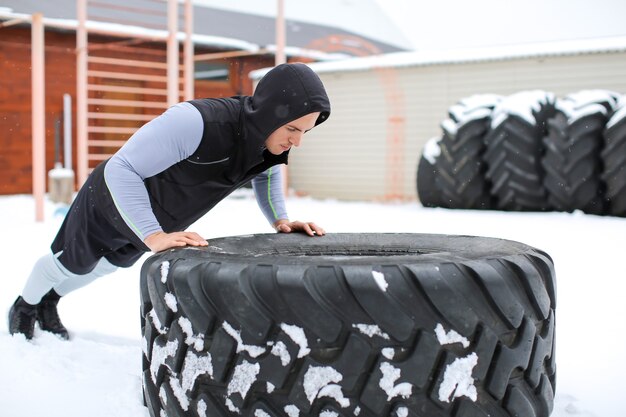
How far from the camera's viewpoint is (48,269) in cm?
196

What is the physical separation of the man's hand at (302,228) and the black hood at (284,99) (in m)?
0.33

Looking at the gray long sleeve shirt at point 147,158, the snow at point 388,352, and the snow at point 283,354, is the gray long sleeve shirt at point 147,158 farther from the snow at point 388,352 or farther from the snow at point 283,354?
the snow at point 388,352

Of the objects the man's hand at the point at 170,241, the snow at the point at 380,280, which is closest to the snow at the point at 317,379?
the snow at the point at 380,280

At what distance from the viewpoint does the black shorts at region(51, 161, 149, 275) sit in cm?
169

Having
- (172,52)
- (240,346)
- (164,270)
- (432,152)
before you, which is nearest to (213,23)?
(172,52)

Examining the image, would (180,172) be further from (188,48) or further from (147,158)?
(188,48)

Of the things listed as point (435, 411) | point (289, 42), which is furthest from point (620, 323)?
point (289, 42)

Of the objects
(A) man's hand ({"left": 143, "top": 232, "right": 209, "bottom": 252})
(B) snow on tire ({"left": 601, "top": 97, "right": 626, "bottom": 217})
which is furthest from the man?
(B) snow on tire ({"left": 601, "top": 97, "right": 626, "bottom": 217})

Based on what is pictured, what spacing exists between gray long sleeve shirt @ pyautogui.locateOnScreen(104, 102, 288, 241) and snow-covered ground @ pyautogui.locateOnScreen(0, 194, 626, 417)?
0.43 m

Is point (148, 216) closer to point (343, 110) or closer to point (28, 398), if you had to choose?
point (28, 398)

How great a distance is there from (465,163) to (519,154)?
0.54 metres

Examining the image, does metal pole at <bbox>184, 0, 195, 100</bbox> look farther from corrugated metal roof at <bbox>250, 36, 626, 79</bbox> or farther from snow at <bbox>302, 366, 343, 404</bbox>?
snow at <bbox>302, 366, 343, 404</bbox>

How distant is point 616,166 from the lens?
5320 mm

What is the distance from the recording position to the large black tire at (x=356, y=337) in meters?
1.03
